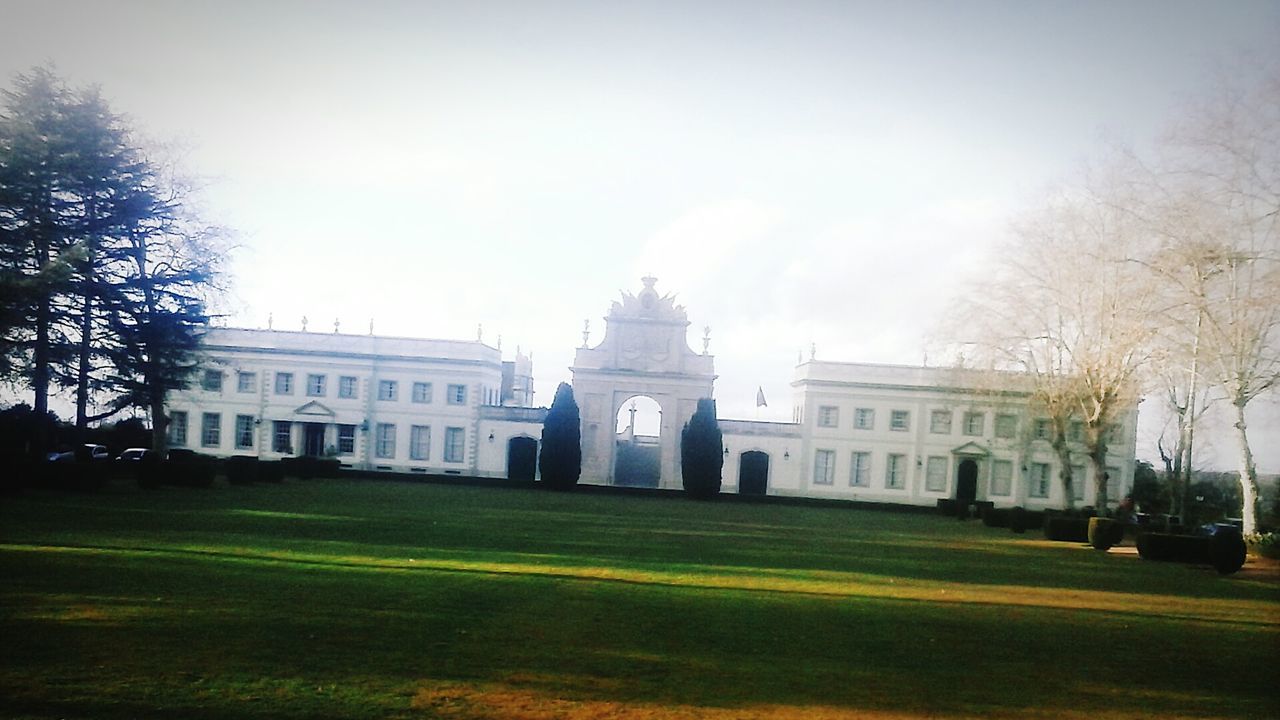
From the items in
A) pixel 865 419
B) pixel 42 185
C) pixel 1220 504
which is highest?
pixel 42 185

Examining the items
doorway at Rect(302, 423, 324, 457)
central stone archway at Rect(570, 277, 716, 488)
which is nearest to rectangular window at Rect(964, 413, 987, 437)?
central stone archway at Rect(570, 277, 716, 488)

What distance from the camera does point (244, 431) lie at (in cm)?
4903

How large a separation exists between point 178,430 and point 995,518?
41.1m

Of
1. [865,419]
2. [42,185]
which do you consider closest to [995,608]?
[42,185]

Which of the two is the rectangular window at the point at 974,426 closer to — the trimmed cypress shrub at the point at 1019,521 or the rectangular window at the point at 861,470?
the rectangular window at the point at 861,470

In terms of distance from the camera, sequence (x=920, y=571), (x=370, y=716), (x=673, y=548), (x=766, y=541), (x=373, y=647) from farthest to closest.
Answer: (x=766, y=541) → (x=673, y=548) → (x=920, y=571) → (x=373, y=647) → (x=370, y=716)

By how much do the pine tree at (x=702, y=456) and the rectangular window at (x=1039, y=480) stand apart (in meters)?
17.5

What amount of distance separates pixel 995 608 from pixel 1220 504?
4138 centimetres

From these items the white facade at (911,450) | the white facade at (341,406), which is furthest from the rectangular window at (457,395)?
the white facade at (911,450)

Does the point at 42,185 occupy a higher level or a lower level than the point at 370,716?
higher

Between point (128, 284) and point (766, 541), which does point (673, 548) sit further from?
point (128, 284)

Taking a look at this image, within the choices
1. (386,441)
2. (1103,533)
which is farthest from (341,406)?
(1103,533)

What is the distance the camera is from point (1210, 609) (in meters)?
13.5

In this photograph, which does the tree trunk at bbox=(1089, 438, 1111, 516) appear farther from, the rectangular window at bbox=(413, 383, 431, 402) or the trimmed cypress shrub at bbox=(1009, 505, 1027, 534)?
the rectangular window at bbox=(413, 383, 431, 402)
